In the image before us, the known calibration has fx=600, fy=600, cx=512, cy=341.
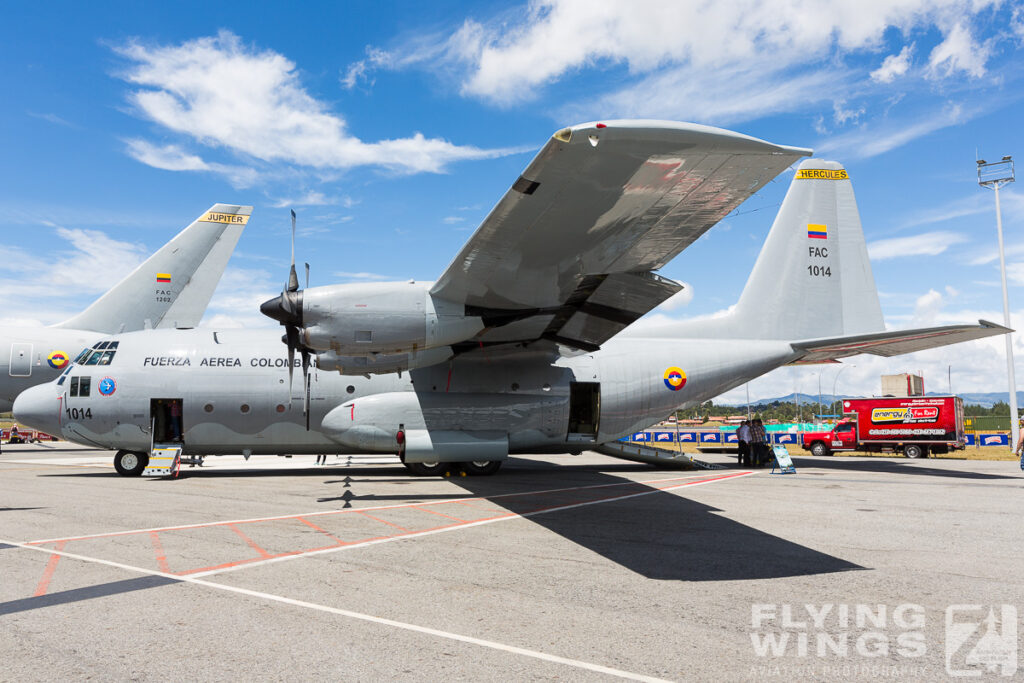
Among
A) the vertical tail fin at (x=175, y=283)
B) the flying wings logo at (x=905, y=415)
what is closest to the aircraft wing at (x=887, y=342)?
the flying wings logo at (x=905, y=415)

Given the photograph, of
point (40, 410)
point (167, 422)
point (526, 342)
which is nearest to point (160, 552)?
point (526, 342)

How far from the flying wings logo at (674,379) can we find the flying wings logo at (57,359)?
24.7 metres

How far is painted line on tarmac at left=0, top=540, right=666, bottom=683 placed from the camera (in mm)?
4031

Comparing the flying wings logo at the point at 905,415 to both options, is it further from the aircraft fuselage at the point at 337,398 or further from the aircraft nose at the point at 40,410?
the aircraft nose at the point at 40,410

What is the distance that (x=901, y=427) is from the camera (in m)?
28.2

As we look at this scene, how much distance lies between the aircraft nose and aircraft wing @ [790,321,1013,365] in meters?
20.9

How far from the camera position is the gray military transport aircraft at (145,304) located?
25.2 m

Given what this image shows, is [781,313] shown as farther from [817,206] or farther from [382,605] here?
[382,605]

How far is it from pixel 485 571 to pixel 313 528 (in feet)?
12.0

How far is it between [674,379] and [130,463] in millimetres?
15482

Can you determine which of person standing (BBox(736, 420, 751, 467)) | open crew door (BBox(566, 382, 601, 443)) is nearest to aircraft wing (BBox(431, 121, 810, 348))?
open crew door (BBox(566, 382, 601, 443))

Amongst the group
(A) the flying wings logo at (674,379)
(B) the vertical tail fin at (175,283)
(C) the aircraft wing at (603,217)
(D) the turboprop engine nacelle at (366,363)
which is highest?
(B) the vertical tail fin at (175,283)

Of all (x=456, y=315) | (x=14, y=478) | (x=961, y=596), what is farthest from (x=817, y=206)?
(x=14, y=478)

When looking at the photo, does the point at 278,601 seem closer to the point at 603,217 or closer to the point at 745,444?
the point at 603,217
